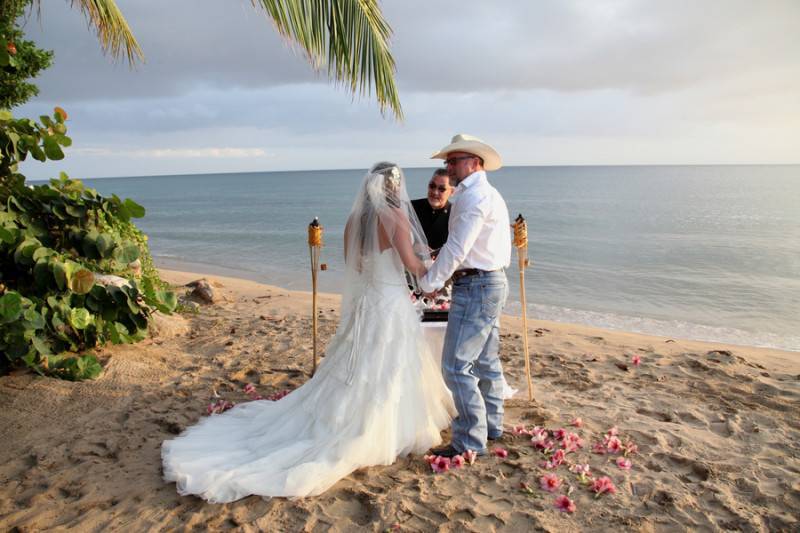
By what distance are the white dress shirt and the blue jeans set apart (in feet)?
0.47

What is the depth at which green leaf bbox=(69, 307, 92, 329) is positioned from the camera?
15.6 feet

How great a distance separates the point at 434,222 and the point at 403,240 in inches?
57.7

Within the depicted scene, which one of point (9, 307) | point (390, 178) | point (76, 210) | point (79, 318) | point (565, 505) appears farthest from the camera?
point (76, 210)

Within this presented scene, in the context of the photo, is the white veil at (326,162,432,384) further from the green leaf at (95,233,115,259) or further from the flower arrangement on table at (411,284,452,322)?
the green leaf at (95,233,115,259)

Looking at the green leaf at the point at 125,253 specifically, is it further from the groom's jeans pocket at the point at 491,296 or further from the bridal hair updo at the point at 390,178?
the groom's jeans pocket at the point at 491,296

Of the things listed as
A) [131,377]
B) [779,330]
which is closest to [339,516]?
[131,377]

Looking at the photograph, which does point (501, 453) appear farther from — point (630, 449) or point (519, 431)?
point (630, 449)

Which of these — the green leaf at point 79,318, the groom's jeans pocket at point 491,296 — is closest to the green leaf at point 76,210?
the green leaf at point 79,318

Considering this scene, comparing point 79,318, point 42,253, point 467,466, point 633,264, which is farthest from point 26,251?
point 633,264

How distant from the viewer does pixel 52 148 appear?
459 cm

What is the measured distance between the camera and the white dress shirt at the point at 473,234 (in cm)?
358

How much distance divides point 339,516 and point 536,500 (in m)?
1.24

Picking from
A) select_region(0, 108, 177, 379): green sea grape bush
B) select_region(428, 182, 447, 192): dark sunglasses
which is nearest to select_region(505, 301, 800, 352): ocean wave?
select_region(428, 182, 447, 192): dark sunglasses

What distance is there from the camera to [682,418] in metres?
4.77
